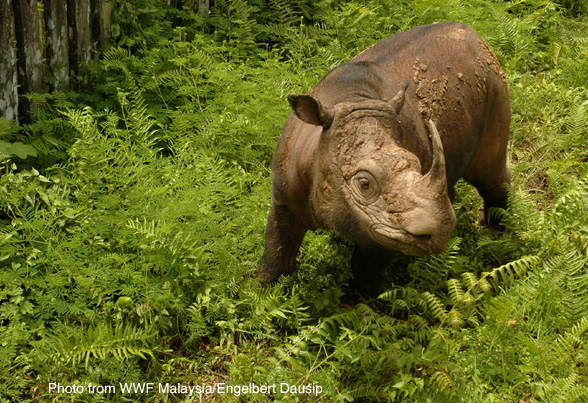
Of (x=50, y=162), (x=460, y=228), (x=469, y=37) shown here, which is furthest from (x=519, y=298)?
(x=50, y=162)

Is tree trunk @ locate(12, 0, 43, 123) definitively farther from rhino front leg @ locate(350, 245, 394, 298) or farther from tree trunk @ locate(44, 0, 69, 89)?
rhino front leg @ locate(350, 245, 394, 298)

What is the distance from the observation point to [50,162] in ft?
19.1

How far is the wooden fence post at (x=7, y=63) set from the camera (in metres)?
5.59

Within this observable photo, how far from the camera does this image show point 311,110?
4.21 meters

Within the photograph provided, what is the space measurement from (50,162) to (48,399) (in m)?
2.39

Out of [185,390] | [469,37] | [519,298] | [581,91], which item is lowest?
[185,390]

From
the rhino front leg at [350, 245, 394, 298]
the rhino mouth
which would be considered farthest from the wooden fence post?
the rhino mouth

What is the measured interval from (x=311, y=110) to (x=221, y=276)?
1.60m

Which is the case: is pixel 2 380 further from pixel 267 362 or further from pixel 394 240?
pixel 394 240

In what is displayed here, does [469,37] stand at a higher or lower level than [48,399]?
higher

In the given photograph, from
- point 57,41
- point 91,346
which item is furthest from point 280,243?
point 57,41

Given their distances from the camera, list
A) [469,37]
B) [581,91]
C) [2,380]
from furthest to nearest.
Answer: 1. [581,91]
2. [469,37]
3. [2,380]

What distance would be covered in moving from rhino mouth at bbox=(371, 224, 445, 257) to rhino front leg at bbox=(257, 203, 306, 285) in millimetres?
1139

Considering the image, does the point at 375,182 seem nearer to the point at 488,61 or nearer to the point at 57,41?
the point at 488,61
